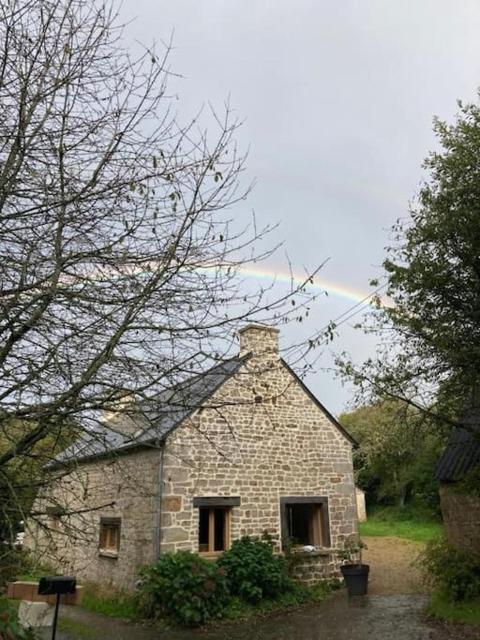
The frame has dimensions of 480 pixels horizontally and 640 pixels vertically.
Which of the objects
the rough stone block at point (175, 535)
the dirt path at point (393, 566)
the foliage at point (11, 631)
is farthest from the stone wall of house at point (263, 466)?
the foliage at point (11, 631)

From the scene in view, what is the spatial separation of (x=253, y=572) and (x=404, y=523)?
17627 mm

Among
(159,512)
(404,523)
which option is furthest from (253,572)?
(404,523)

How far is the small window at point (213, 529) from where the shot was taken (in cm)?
1095

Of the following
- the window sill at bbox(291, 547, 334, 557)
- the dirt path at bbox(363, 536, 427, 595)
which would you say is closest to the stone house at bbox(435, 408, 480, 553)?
the dirt path at bbox(363, 536, 427, 595)

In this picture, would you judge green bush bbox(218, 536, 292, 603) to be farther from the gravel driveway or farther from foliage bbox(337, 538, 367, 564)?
foliage bbox(337, 538, 367, 564)

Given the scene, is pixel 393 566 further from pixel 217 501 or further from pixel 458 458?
pixel 217 501

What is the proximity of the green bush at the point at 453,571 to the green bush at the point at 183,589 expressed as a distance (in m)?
3.91

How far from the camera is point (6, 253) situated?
11.9 ft

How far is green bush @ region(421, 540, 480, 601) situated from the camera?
8.79 m

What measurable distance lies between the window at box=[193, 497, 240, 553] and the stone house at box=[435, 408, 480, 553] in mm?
4801

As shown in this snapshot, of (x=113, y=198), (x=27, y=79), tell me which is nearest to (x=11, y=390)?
(x=113, y=198)

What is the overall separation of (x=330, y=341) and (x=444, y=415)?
600 centimetres

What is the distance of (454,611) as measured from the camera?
855cm

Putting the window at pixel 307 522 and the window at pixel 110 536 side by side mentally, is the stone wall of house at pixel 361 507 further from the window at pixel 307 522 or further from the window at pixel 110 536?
the window at pixel 110 536
